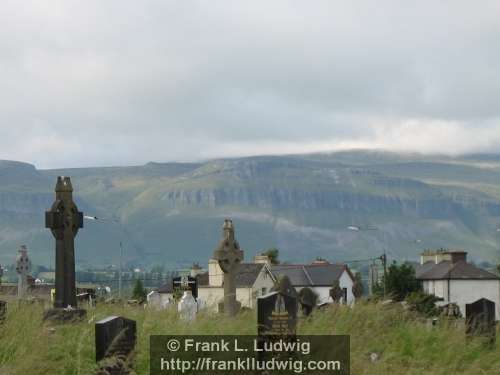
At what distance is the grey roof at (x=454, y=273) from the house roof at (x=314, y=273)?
9.09 m

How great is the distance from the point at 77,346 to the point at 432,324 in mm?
7435

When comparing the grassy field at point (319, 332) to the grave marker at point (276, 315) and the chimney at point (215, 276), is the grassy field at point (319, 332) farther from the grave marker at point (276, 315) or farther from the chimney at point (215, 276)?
the chimney at point (215, 276)

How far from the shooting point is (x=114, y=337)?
44.1 feet

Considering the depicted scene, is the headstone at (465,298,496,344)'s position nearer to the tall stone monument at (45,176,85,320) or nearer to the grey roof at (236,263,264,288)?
the tall stone monument at (45,176,85,320)

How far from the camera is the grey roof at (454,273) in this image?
8500cm

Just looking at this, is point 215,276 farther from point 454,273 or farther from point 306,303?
point 306,303

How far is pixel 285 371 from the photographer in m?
14.3

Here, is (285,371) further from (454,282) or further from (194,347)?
(454,282)

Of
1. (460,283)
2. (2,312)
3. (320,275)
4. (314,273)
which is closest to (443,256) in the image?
(320,275)

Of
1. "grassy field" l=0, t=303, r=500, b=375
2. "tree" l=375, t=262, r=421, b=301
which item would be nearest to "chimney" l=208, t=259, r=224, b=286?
"tree" l=375, t=262, r=421, b=301

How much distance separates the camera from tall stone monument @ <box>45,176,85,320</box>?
24922mm

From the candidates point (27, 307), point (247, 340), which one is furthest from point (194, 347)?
point (27, 307)

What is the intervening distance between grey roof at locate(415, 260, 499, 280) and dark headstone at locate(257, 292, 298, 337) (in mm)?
68308

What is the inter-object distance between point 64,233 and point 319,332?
37.6ft
